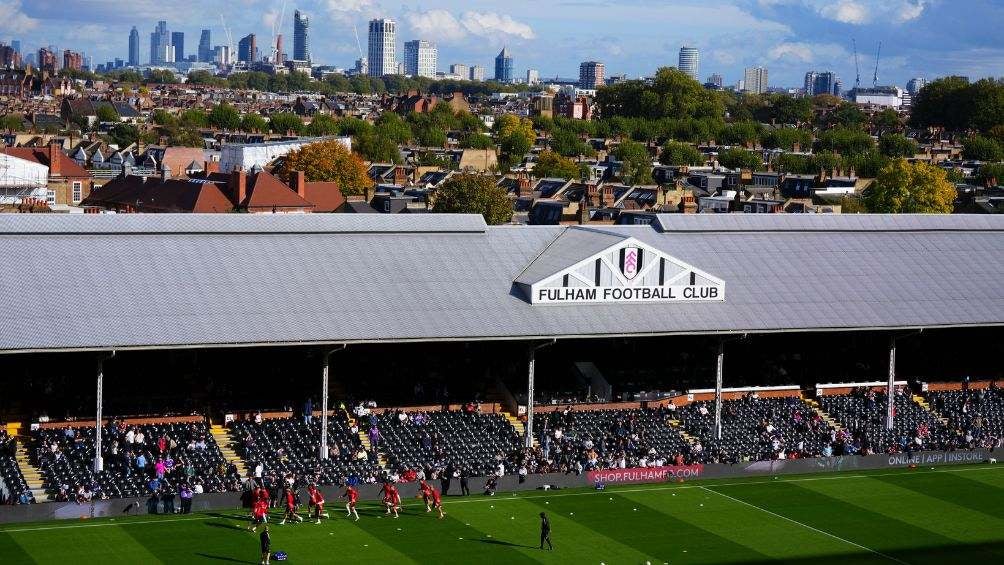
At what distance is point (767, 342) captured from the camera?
205 ft

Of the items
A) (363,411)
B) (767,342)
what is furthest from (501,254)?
(767,342)

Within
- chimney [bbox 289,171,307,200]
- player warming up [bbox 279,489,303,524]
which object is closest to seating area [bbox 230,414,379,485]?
player warming up [bbox 279,489,303,524]

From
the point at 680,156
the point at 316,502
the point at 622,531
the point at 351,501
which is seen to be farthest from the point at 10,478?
the point at 680,156

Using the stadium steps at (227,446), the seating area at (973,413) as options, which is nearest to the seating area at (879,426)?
the seating area at (973,413)

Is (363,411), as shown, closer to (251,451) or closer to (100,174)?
(251,451)

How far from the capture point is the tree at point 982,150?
591 ft

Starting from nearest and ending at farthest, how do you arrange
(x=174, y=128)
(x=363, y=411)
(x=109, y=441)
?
(x=109, y=441)
(x=363, y=411)
(x=174, y=128)

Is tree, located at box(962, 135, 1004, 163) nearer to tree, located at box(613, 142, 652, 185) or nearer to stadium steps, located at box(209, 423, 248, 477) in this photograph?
tree, located at box(613, 142, 652, 185)

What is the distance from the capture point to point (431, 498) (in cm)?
4747

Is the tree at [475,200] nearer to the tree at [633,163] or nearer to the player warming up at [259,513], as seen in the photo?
the tree at [633,163]

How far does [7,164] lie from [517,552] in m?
72.2

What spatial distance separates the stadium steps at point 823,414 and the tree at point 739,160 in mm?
106392

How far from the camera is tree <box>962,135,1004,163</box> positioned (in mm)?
180250

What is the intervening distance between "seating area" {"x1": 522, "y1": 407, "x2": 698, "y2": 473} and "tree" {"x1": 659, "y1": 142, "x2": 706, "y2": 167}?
118 meters
